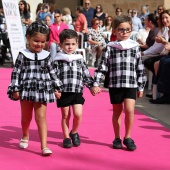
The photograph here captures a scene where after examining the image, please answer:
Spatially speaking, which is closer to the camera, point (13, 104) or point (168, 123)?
point (168, 123)

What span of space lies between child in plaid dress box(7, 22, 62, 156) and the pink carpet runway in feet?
0.91

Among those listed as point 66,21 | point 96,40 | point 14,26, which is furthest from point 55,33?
point 66,21

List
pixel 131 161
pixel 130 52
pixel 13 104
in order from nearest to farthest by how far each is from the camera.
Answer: pixel 131 161 → pixel 130 52 → pixel 13 104

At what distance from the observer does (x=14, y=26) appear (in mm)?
13828

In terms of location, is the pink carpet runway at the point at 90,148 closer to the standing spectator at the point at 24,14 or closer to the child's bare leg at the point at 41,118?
the child's bare leg at the point at 41,118

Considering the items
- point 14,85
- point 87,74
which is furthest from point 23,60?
point 87,74

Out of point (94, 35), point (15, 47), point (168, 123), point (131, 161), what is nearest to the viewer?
point (131, 161)

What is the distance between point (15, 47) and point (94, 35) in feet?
8.74

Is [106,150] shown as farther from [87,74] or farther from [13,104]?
[13,104]

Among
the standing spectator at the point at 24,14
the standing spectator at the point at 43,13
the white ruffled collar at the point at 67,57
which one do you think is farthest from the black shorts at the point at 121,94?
the standing spectator at the point at 43,13

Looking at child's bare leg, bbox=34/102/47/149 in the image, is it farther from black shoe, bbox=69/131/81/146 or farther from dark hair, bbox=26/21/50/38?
dark hair, bbox=26/21/50/38

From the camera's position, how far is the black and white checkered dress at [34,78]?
496 cm

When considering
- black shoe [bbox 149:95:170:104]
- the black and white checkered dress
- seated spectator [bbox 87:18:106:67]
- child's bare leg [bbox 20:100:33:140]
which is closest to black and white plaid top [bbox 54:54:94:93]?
the black and white checkered dress

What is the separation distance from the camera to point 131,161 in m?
4.96
